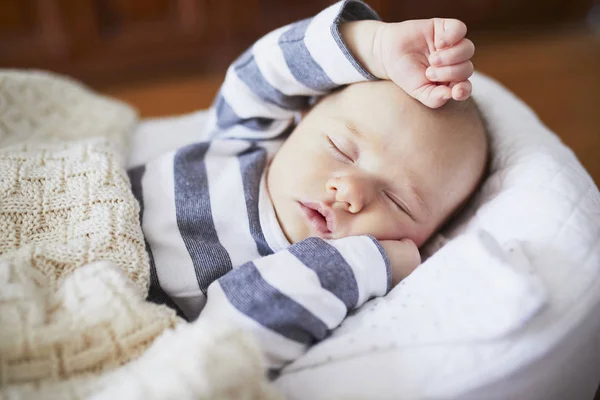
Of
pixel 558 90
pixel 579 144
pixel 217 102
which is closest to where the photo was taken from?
pixel 217 102

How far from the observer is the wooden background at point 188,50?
1.86 metres

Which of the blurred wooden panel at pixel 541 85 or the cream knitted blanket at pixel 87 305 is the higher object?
the cream knitted blanket at pixel 87 305

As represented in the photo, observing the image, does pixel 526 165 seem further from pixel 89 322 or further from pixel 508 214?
pixel 89 322

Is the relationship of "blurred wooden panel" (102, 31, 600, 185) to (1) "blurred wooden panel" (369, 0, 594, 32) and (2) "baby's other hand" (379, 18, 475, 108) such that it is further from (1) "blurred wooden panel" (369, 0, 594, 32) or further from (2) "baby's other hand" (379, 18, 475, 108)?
(2) "baby's other hand" (379, 18, 475, 108)

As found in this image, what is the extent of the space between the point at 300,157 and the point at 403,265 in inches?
8.0

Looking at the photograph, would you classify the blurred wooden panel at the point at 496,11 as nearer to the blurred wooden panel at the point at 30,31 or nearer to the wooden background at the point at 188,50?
the wooden background at the point at 188,50

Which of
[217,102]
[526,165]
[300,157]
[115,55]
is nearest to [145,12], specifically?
[115,55]

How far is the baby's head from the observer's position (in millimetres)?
787

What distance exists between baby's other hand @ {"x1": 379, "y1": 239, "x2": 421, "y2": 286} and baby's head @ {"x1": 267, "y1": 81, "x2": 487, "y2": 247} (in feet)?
0.06

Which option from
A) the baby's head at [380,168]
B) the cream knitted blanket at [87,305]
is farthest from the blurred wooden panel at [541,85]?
the cream knitted blanket at [87,305]

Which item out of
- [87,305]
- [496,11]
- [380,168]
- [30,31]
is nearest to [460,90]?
[380,168]

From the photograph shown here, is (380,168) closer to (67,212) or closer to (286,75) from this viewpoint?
(286,75)

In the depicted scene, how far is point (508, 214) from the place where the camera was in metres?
0.76

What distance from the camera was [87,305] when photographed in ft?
2.16
